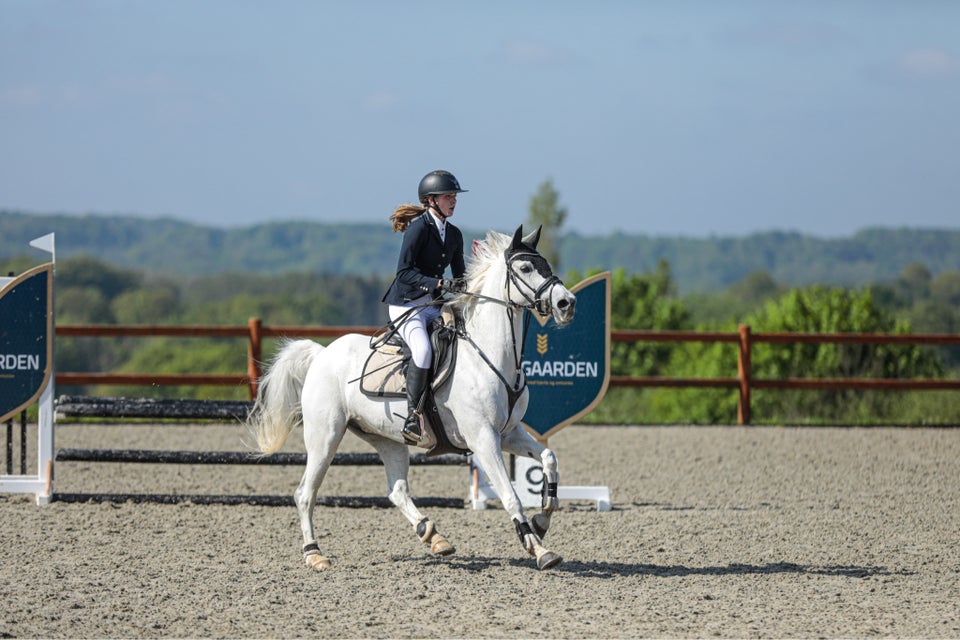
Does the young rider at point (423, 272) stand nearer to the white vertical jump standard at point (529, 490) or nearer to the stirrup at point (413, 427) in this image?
the stirrup at point (413, 427)

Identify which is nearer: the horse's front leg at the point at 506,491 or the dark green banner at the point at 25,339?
the horse's front leg at the point at 506,491

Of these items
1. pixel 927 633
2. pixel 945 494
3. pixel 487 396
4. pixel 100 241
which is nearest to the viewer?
pixel 927 633

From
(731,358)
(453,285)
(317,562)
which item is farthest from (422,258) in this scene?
(731,358)

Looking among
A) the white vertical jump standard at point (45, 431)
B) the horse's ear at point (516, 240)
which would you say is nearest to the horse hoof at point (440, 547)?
the horse's ear at point (516, 240)

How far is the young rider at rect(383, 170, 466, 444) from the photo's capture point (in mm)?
6988

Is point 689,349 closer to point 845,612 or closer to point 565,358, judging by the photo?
point 565,358

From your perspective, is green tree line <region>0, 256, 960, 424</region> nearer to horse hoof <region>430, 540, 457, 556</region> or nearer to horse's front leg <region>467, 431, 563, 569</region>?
horse hoof <region>430, 540, 457, 556</region>

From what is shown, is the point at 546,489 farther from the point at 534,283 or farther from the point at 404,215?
the point at 404,215

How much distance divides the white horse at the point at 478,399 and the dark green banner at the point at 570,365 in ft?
6.83

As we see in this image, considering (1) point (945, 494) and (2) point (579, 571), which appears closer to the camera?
(2) point (579, 571)

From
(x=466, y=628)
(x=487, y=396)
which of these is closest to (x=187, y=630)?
(x=466, y=628)

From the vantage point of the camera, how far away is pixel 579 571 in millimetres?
6984

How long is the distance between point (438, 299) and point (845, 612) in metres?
3.10

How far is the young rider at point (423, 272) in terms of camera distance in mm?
6988
